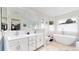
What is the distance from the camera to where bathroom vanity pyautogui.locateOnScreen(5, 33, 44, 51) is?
1.46 metres

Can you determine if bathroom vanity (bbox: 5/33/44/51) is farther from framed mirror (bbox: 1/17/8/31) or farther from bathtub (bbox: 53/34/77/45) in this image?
bathtub (bbox: 53/34/77/45)

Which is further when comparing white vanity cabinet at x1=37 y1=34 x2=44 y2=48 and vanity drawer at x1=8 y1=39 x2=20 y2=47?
white vanity cabinet at x1=37 y1=34 x2=44 y2=48

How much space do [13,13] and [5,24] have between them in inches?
10.6

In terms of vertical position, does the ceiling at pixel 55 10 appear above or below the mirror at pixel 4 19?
above

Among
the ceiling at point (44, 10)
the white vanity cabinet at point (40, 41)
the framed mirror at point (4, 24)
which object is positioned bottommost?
the white vanity cabinet at point (40, 41)

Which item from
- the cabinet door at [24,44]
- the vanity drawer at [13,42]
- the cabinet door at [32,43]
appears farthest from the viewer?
the cabinet door at [32,43]

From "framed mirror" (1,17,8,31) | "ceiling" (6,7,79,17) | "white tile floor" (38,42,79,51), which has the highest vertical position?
"ceiling" (6,7,79,17)

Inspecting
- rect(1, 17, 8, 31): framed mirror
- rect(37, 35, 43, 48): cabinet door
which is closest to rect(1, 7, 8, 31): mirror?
rect(1, 17, 8, 31): framed mirror

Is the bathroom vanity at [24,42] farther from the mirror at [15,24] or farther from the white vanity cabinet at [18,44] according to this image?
the mirror at [15,24]

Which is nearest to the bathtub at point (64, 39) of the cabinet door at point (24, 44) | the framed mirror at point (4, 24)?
the cabinet door at point (24, 44)

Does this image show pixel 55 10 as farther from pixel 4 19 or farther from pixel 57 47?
pixel 4 19

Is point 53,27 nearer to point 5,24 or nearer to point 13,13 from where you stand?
point 13,13

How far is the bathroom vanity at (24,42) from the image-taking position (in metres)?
1.46
